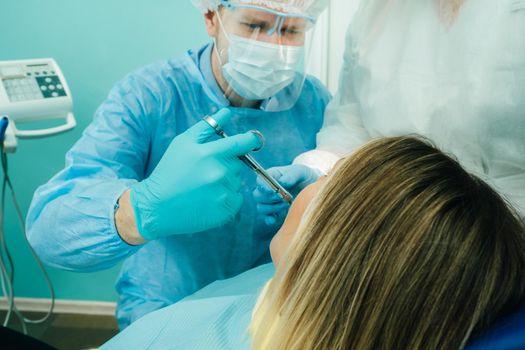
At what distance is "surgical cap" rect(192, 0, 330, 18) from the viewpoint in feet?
3.45

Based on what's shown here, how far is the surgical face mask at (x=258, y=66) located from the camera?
1.12 metres

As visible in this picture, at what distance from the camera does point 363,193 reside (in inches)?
26.6

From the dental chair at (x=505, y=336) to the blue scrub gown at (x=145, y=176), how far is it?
0.67 metres

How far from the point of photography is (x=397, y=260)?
618 millimetres

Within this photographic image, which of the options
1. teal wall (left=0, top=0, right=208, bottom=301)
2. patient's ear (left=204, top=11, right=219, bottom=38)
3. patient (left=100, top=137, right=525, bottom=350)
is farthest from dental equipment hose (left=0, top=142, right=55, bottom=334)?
patient (left=100, top=137, right=525, bottom=350)

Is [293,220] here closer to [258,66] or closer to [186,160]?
[186,160]

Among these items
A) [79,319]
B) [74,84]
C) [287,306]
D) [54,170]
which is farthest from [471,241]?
[79,319]

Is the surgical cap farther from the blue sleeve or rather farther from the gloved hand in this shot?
the gloved hand

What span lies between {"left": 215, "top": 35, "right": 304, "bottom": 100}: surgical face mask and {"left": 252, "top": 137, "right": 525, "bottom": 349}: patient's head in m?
0.49

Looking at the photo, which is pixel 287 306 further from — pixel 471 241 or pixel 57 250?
pixel 57 250

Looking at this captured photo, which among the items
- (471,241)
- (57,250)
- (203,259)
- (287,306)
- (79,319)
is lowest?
(79,319)

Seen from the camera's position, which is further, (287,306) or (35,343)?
(35,343)

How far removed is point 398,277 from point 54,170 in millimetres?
1812

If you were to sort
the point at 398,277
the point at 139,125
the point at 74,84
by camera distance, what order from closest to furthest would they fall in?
the point at 398,277, the point at 139,125, the point at 74,84
